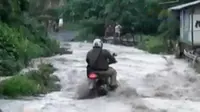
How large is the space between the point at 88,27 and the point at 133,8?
530 cm

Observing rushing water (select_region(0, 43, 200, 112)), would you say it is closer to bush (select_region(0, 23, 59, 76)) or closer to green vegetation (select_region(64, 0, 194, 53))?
bush (select_region(0, 23, 59, 76))

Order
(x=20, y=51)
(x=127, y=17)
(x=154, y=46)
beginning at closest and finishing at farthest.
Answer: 1. (x=20, y=51)
2. (x=154, y=46)
3. (x=127, y=17)

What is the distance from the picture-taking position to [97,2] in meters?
46.2

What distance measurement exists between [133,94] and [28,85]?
2.88 meters

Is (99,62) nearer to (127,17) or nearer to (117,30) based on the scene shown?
(117,30)

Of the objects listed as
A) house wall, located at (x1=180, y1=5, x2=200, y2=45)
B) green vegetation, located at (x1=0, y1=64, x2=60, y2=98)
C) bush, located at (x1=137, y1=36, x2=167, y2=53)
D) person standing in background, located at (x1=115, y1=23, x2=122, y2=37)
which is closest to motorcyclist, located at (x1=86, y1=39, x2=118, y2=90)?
green vegetation, located at (x1=0, y1=64, x2=60, y2=98)

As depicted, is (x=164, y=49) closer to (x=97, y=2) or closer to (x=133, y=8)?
(x=133, y=8)

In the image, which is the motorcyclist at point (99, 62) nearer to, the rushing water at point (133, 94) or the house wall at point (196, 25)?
the rushing water at point (133, 94)

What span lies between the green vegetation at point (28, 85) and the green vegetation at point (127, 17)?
1831cm

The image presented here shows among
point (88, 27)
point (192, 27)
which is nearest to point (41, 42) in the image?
point (192, 27)

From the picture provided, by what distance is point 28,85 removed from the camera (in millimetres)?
13906

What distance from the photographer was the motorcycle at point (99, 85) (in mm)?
12989

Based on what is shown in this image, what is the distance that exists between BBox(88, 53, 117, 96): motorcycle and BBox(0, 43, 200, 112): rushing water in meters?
0.19

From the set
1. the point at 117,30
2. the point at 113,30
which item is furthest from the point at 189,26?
the point at 113,30
